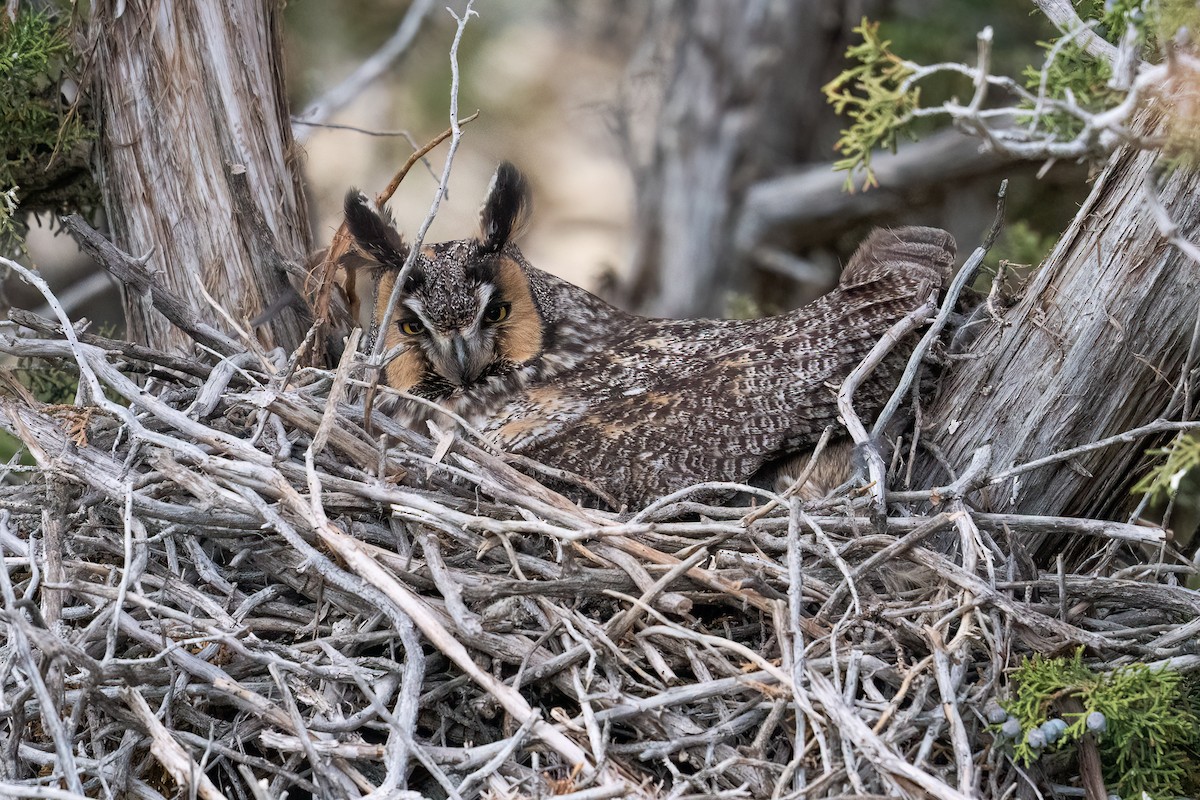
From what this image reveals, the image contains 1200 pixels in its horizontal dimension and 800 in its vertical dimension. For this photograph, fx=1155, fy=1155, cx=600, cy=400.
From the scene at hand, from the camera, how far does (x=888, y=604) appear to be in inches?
75.1

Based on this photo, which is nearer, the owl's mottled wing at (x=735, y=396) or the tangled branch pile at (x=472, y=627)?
the tangled branch pile at (x=472, y=627)

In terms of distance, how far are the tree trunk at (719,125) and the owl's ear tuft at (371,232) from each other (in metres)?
2.83

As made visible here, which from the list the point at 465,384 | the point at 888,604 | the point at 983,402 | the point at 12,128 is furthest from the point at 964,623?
the point at 12,128

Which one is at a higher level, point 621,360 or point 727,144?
point 727,144

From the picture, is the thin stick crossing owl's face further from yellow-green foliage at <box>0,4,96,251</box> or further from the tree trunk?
the tree trunk

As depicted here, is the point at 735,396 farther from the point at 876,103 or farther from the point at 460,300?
the point at 876,103

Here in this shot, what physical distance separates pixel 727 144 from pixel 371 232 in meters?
3.04

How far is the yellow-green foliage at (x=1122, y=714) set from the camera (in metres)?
1.73

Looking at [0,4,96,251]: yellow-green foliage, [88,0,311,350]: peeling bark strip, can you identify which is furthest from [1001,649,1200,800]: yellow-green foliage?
[0,4,96,251]: yellow-green foliage

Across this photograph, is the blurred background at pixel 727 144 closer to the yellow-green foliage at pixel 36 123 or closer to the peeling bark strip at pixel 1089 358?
the yellow-green foliage at pixel 36 123

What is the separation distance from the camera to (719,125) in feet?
17.2

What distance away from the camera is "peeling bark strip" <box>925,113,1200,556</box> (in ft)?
6.40

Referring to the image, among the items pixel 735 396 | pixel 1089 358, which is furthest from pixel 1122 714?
pixel 735 396

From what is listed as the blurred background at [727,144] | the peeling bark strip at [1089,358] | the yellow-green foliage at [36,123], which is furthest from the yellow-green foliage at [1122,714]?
the blurred background at [727,144]
